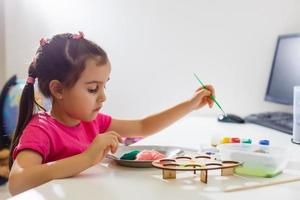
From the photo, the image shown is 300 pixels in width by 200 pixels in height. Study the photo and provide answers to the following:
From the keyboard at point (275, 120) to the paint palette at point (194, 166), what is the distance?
628mm

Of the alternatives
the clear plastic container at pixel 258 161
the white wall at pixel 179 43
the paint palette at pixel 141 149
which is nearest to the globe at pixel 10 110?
the white wall at pixel 179 43

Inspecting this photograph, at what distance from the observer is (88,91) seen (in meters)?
0.98

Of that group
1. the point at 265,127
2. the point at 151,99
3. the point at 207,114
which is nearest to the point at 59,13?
the point at 151,99

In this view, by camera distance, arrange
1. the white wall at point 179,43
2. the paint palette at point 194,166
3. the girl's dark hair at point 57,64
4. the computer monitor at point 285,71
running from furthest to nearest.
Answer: the white wall at point 179,43
the computer monitor at point 285,71
the girl's dark hair at point 57,64
the paint palette at point 194,166

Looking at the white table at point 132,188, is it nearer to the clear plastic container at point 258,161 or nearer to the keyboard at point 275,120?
the clear plastic container at point 258,161

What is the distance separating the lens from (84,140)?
1066mm

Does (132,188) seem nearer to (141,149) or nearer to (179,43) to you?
(141,149)

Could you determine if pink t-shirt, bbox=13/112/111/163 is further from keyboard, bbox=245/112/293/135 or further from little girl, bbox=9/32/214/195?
keyboard, bbox=245/112/293/135

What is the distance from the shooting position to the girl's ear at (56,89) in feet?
3.31

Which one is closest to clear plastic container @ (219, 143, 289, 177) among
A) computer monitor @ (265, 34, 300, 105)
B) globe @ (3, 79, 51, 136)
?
computer monitor @ (265, 34, 300, 105)

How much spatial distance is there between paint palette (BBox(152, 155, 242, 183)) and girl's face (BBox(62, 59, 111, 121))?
26 cm

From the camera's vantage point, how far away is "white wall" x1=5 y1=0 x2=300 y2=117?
1.78 meters

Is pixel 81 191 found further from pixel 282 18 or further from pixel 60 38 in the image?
pixel 282 18

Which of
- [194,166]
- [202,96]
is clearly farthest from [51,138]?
[202,96]
